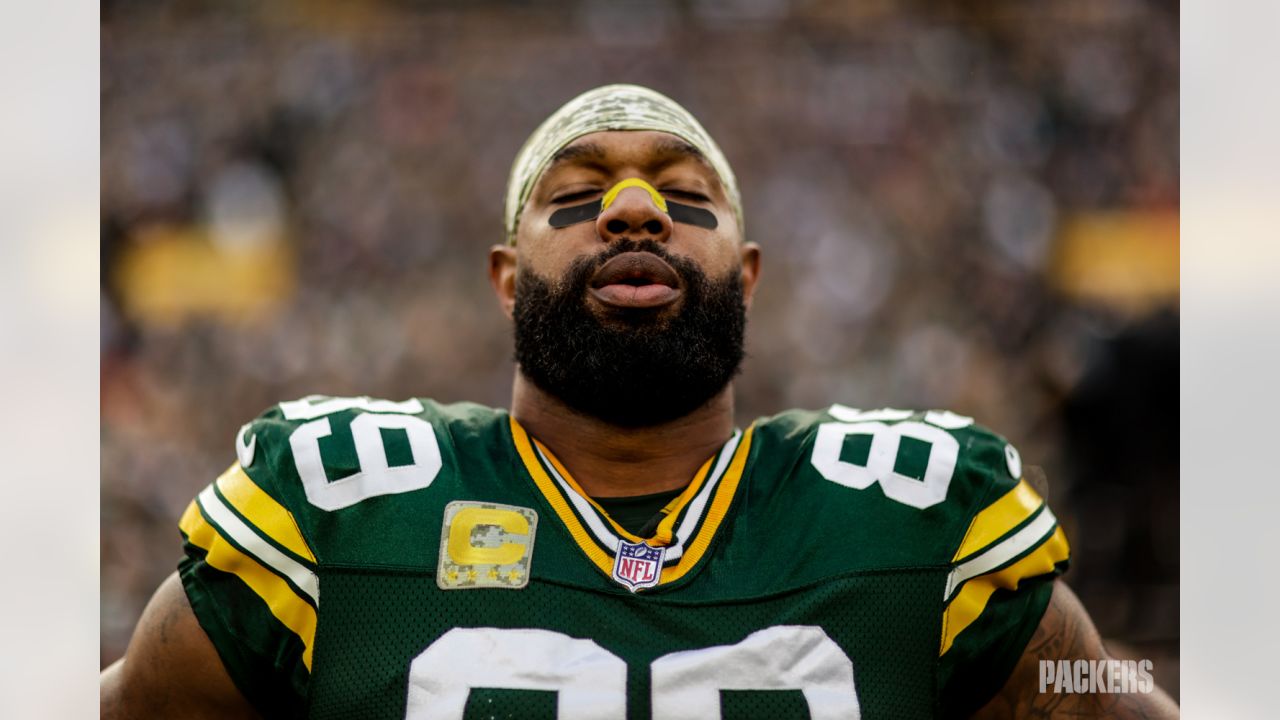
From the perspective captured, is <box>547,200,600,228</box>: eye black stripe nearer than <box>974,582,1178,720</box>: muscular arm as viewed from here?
No

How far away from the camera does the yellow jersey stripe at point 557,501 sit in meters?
1.28

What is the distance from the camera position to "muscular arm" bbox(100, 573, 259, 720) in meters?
1.26

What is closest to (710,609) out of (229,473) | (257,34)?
(229,473)

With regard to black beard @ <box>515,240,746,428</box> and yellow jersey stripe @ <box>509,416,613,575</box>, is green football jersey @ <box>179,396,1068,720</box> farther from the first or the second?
black beard @ <box>515,240,746,428</box>

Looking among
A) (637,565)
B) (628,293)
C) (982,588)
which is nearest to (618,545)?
(637,565)

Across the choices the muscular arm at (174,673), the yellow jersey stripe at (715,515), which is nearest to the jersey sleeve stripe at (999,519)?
the yellow jersey stripe at (715,515)

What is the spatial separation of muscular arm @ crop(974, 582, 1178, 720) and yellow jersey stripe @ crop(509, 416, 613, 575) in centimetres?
50

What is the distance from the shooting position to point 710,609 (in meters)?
1.23

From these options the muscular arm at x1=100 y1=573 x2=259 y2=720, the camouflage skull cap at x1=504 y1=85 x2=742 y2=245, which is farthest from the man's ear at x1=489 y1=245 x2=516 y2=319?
the muscular arm at x1=100 y1=573 x2=259 y2=720

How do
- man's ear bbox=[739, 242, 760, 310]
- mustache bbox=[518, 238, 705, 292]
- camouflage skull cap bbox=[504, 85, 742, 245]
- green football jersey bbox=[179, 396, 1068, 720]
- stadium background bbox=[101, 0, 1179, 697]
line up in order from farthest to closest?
stadium background bbox=[101, 0, 1179, 697] → man's ear bbox=[739, 242, 760, 310] → camouflage skull cap bbox=[504, 85, 742, 245] → mustache bbox=[518, 238, 705, 292] → green football jersey bbox=[179, 396, 1068, 720]

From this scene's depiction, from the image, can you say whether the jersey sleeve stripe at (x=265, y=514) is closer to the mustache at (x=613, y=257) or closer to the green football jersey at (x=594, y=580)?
the green football jersey at (x=594, y=580)

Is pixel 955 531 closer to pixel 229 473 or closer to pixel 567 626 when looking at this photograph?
pixel 567 626

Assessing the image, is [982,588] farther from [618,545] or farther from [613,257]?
[613,257]
